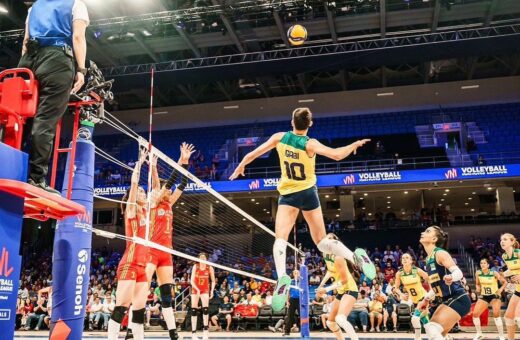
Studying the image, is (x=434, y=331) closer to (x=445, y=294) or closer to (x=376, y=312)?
(x=445, y=294)

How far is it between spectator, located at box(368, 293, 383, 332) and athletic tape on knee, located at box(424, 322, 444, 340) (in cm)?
848

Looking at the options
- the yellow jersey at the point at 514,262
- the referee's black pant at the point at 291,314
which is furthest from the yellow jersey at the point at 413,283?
the referee's black pant at the point at 291,314

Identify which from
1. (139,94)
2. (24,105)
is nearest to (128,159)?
(139,94)

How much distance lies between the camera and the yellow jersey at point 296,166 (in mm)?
4676

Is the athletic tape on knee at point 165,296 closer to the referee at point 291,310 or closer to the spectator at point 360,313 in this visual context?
the referee at point 291,310

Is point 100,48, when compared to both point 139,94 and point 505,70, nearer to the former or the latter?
point 139,94

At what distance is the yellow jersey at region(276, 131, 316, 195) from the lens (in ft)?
15.3

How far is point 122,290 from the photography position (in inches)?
233

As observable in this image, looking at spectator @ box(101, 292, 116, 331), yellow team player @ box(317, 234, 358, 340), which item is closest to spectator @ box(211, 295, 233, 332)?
spectator @ box(101, 292, 116, 331)

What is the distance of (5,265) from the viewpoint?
2.72 metres

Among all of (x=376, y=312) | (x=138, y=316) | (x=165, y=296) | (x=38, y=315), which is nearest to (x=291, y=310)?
(x=376, y=312)

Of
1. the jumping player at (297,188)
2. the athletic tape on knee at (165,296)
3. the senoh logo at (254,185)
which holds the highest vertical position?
the senoh logo at (254,185)

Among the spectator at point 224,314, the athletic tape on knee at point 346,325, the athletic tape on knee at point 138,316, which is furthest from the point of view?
the spectator at point 224,314

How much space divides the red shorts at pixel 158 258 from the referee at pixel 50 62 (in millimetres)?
3223
